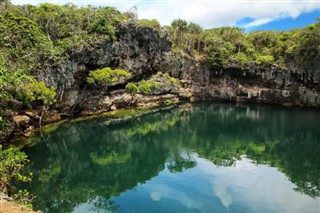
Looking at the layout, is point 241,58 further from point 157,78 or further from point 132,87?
point 132,87

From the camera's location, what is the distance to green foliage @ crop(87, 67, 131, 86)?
4969cm

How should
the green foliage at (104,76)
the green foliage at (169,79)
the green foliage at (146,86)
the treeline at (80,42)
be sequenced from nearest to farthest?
the treeline at (80,42)
the green foliage at (104,76)
the green foliage at (146,86)
the green foliage at (169,79)

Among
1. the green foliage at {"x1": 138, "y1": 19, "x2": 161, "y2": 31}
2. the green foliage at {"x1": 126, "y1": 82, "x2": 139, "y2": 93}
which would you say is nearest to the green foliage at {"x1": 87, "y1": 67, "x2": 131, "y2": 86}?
the green foliage at {"x1": 126, "y1": 82, "x2": 139, "y2": 93}

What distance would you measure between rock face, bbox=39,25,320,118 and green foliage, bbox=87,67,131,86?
6.12 feet

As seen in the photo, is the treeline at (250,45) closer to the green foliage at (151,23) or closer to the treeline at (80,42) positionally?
the treeline at (80,42)

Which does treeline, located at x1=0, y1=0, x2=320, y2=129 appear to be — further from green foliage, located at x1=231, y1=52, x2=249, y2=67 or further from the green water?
the green water

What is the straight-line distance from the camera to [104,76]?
164 ft

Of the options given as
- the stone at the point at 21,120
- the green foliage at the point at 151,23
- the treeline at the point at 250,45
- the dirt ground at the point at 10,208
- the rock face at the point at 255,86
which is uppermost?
the green foliage at the point at 151,23

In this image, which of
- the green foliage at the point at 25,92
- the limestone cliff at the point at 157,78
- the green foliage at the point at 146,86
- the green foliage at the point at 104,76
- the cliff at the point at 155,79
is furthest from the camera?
the green foliage at the point at 146,86

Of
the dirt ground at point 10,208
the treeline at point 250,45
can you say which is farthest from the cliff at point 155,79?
the dirt ground at point 10,208

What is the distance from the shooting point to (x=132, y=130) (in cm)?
4409

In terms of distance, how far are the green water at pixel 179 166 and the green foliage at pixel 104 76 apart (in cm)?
709

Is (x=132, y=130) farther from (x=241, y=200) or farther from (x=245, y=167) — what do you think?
(x=241, y=200)

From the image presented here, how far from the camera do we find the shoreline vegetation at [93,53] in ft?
117
